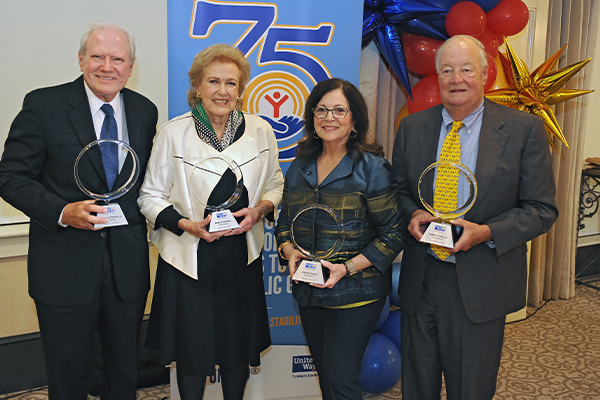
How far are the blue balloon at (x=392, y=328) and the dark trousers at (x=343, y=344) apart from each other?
1246 mm

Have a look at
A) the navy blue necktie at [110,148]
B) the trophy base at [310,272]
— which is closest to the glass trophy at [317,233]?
the trophy base at [310,272]

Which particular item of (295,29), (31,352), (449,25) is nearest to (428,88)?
(449,25)

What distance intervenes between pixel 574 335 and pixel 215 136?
11.2ft

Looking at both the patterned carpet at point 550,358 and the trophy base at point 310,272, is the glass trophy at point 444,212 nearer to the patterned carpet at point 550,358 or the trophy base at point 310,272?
the trophy base at point 310,272

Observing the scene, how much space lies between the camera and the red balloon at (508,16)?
3.04 metres

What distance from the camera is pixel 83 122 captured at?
72.0 inches

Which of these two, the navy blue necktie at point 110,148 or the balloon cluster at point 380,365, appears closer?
the navy blue necktie at point 110,148

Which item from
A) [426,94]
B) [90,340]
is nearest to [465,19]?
[426,94]

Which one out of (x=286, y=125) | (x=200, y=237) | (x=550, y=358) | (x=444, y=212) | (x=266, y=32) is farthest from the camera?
(x=550, y=358)

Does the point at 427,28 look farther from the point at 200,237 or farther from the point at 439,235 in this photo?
the point at 200,237

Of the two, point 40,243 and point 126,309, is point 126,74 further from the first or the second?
point 126,309

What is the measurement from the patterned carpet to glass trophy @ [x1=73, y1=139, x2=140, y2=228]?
1652 millimetres

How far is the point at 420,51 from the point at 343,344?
2.05m

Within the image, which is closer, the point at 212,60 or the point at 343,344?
the point at 343,344
